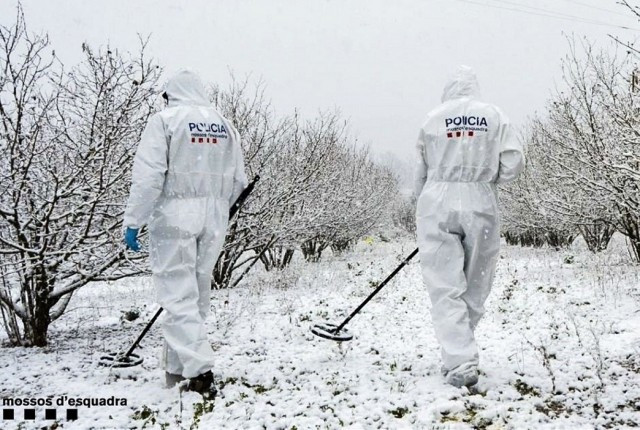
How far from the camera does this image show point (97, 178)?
4.07 meters

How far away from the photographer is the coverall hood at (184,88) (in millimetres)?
3416

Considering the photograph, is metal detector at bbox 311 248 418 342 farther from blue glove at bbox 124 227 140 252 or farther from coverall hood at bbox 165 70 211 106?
coverall hood at bbox 165 70 211 106

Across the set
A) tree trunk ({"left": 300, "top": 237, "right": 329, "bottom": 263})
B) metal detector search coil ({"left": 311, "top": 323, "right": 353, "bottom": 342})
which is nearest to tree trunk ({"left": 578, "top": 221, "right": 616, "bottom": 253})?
tree trunk ({"left": 300, "top": 237, "right": 329, "bottom": 263})

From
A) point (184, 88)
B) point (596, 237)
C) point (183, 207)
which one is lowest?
point (596, 237)

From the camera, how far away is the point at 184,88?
3.43 metres

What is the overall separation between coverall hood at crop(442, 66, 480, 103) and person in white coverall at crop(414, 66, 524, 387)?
5cm

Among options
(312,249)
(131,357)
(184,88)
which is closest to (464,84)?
(184,88)

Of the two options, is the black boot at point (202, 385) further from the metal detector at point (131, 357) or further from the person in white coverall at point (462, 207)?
the person in white coverall at point (462, 207)

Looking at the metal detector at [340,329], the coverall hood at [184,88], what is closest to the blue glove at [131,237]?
the coverall hood at [184,88]

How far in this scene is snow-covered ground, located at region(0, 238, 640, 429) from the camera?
2.77 m

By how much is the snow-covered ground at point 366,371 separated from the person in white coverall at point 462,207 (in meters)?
0.47

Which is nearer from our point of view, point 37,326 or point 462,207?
point 462,207

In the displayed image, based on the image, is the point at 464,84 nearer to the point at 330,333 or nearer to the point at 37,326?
the point at 330,333

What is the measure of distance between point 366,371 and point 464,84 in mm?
2153
